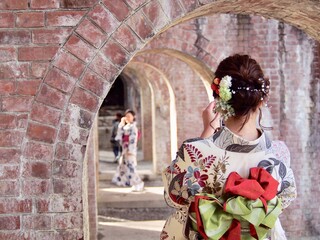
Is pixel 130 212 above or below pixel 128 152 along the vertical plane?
below

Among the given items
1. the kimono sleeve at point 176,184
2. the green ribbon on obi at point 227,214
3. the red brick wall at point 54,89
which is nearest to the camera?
the green ribbon on obi at point 227,214

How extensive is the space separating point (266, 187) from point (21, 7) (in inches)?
73.5

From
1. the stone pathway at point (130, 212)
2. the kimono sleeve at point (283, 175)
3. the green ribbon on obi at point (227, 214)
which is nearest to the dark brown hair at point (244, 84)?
the kimono sleeve at point (283, 175)

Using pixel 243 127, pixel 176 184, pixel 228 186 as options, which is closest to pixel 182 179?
pixel 176 184

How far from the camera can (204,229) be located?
3.14 metres

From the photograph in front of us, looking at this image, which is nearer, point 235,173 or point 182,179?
point 235,173

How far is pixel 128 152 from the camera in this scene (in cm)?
1349

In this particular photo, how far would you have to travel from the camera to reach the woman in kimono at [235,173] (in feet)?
10.3

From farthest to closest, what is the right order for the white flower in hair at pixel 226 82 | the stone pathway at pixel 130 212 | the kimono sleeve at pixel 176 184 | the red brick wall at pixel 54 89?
1. the stone pathway at pixel 130 212
2. the red brick wall at pixel 54 89
3. the kimono sleeve at pixel 176 184
4. the white flower in hair at pixel 226 82

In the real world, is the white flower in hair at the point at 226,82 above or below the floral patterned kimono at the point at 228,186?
above

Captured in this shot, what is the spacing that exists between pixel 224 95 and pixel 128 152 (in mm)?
10321

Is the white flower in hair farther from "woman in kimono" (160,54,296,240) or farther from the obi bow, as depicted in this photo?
the obi bow

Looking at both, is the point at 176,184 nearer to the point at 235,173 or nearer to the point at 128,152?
the point at 235,173

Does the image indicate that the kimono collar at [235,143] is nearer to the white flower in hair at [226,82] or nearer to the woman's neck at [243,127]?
the woman's neck at [243,127]
